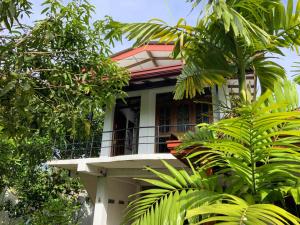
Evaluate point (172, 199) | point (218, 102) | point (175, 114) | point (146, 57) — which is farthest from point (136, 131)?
point (172, 199)

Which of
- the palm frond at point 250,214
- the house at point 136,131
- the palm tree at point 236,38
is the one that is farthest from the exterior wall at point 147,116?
the palm frond at point 250,214

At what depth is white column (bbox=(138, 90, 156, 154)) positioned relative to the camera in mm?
8697

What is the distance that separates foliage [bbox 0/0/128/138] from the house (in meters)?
3.82

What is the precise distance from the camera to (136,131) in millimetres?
9836

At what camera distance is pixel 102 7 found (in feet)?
15.0

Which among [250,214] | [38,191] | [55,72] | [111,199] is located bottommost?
[250,214]

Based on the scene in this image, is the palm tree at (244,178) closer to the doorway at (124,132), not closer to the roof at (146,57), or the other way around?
the doorway at (124,132)

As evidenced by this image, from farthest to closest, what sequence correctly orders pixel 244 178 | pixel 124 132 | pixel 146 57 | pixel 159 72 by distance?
1. pixel 146 57
2. pixel 124 132
3. pixel 159 72
4. pixel 244 178

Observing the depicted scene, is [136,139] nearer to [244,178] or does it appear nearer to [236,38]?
[236,38]

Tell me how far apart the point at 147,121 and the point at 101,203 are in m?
2.85

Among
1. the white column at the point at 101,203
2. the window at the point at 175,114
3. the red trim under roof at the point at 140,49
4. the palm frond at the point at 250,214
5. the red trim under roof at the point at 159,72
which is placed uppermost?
the red trim under roof at the point at 140,49

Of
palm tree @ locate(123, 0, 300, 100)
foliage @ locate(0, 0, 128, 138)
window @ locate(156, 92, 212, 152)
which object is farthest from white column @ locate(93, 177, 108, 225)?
palm tree @ locate(123, 0, 300, 100)

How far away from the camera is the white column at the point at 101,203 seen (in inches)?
344

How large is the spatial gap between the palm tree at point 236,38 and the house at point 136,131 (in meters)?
5.26
